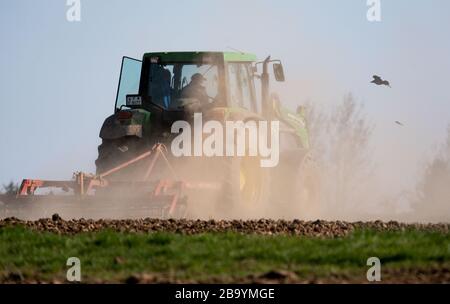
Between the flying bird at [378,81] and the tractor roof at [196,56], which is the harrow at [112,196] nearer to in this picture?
the tractor roof at [196,56]

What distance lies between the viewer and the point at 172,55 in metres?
18.0

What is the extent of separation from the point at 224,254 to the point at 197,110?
8.19m

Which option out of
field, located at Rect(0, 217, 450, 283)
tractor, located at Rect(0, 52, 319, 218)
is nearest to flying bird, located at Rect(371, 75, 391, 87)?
tractor, located at Rect(0, 52, 319, 218)

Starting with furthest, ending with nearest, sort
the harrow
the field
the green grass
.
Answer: the harrow < the green grass < the field

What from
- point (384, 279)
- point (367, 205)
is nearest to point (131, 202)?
point (384, 279)

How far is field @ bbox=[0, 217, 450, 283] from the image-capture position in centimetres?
863

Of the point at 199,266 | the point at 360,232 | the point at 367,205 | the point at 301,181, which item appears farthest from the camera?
the point at 367,205

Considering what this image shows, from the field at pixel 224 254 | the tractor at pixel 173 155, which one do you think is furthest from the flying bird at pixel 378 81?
the field at pixel 224 254

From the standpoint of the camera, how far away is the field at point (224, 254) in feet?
28.3

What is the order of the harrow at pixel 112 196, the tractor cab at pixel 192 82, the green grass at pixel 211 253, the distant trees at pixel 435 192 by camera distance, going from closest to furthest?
the green grass at pixel 211 253 < the harrow at pixel 112 196 < the tractor cab at pixel 192 82 < the distant trees at pixel 435 192

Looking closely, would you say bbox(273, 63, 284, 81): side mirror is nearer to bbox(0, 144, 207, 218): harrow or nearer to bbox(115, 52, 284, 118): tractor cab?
bbox(115, 52, 284, 118): tractor cab
